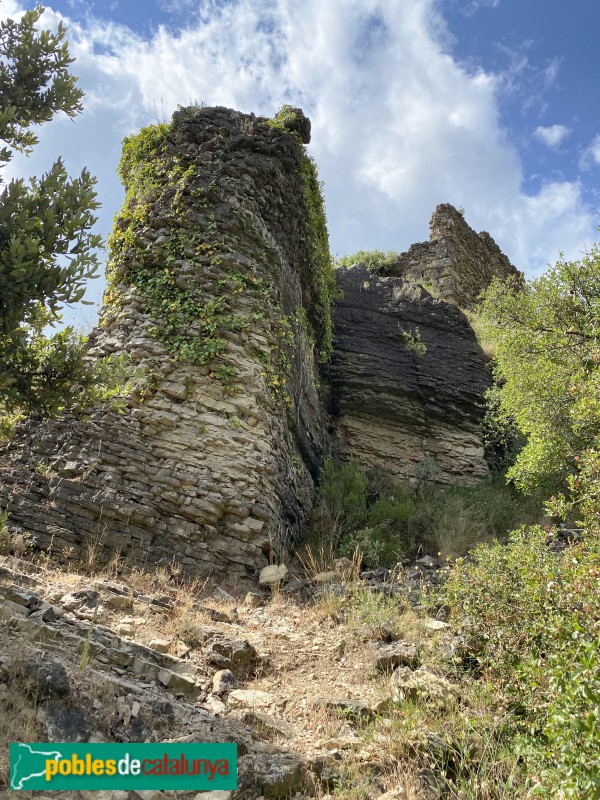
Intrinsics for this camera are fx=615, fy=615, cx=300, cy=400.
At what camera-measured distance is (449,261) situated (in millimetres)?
19000

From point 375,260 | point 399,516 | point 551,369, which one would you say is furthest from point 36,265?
point 375,260

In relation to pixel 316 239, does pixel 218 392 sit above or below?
below

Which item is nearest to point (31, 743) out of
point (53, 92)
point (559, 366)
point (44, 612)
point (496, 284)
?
point (44, 612)

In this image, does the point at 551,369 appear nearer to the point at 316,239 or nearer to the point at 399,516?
the point at 399,516

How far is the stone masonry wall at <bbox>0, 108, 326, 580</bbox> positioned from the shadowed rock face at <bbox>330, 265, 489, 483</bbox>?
2.26 meters

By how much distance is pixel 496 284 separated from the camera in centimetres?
1347

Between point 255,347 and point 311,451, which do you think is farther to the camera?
point 311,451

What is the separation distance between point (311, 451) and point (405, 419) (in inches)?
141

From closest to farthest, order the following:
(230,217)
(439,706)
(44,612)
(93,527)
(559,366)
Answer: (439,706)
(44,612)
(93,527)
(230,217)
(559,366)

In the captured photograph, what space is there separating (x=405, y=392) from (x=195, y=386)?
6534mm

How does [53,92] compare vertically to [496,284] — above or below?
below

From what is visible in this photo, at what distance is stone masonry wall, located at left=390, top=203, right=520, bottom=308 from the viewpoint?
61.7 feet

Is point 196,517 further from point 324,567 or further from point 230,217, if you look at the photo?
point 230,217

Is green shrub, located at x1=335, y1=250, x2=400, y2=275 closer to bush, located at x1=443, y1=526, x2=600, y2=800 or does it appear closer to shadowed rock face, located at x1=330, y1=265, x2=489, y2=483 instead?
shadowed rock face, located at x1=330, y1=265, x2=489, y2=483
